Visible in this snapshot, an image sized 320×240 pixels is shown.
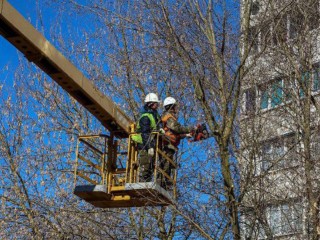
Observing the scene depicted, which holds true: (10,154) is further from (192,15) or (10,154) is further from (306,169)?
(306,169)

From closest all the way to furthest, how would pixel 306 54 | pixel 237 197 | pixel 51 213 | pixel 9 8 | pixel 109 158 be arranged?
pixel 9 8 < pixel 237 197 < pixel 109 158 < pixel 306 54 < pixel 51 213

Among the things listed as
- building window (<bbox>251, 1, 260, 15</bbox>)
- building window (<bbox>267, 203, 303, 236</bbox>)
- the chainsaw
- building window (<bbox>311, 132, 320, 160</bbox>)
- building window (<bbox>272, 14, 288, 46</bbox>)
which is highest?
building window (<bbox>251, 1, 260, 15</bbox>)

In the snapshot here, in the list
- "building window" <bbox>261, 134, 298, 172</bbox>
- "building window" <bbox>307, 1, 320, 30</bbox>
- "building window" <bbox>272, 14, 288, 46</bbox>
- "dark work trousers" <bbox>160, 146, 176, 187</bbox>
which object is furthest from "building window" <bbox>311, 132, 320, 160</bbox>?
"dark work trousers" <bbox>160, 146, 176, 187</bbox>

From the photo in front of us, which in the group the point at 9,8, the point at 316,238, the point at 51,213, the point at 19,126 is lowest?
the point at 316,238

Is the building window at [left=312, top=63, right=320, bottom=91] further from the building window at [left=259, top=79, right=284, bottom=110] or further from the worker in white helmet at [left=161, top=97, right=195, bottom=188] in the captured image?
the worker in white helmet at [left=161, top=97, right=195, bottom=188]

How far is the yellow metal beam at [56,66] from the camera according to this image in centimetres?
1141

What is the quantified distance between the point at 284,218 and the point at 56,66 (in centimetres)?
500

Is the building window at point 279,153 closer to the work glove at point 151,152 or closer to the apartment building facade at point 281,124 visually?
the apartment building facade at point 281,124

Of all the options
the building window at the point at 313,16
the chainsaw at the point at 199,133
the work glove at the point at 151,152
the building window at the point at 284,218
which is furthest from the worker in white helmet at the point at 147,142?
the building window at the point at 313,16

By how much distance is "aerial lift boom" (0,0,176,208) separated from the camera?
11602mm

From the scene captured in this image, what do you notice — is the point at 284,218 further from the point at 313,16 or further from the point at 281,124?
the point at 313,16

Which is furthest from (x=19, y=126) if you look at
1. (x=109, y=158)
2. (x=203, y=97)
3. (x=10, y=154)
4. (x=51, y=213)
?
(x=203, y=97)

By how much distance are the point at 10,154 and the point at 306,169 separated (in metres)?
7.36

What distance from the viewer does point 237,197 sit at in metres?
13.1
